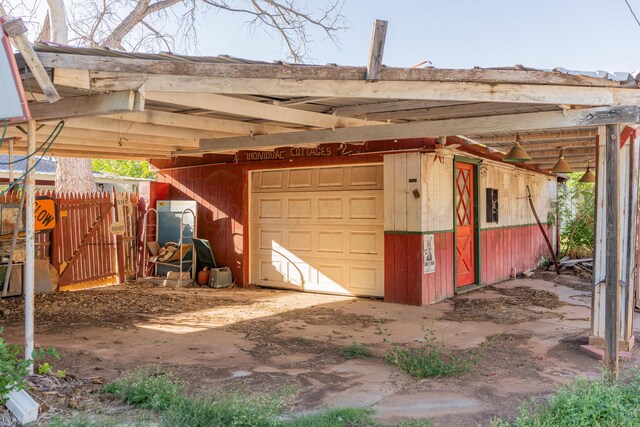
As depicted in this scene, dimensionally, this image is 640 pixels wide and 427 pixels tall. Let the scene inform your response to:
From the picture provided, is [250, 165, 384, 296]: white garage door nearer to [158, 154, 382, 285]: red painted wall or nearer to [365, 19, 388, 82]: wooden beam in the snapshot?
[158, 154, 382, 285]: red painted wall

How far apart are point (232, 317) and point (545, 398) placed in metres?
4.47

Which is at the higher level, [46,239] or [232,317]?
[46,239]

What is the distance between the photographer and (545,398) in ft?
14.3

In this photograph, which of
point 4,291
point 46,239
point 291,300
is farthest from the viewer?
point 46,239

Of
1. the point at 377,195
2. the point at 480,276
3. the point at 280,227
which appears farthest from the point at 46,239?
the point at 480,276

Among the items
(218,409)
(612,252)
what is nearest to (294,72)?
(218,409)

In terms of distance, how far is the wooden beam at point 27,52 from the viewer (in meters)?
3.45

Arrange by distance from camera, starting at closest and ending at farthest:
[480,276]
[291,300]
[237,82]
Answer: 1. [237,82]
2. [291,300]
3. [480,276]

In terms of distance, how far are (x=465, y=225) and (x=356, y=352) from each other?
5.27m

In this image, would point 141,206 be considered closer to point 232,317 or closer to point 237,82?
point 232,317

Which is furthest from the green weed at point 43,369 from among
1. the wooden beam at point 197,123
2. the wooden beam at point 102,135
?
the wooden beam at point 102,135

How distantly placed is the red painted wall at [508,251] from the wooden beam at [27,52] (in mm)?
8692

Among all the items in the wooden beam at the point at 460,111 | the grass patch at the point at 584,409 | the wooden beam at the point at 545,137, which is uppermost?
the wooden beam at the point at 545,137

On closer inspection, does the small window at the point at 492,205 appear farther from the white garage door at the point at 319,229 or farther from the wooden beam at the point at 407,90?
the wooden beam at the point at 407,90
